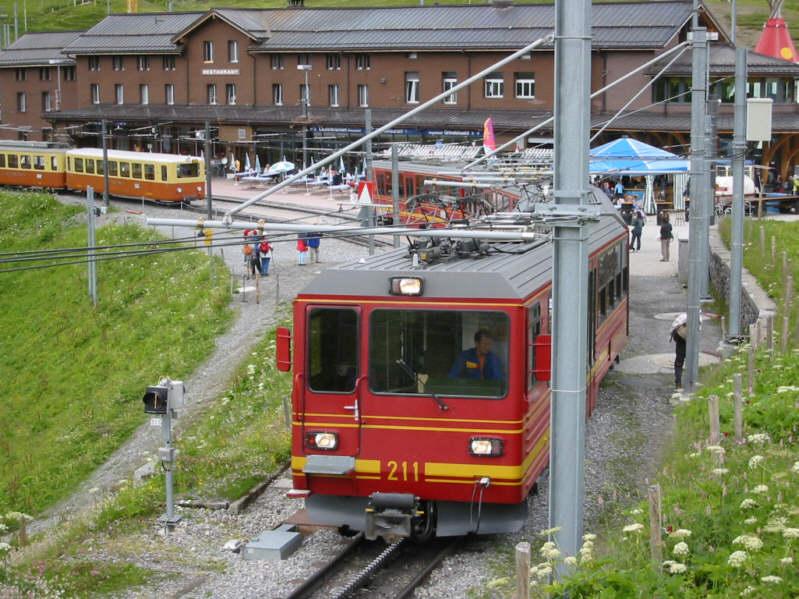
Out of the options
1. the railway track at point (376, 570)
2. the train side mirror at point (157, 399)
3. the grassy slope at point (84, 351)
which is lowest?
the grassy slope at point (84, 351)

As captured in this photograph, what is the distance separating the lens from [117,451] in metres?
23.6

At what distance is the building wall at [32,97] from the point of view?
7631 centimetres

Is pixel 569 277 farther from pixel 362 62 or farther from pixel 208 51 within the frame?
pixel 208 51

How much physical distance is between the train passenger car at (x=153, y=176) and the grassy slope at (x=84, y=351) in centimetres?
566

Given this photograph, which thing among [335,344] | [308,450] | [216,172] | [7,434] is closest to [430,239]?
[335,344]

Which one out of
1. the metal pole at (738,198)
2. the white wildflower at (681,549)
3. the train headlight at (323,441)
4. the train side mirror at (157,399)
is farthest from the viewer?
the metal pole at (738,198)

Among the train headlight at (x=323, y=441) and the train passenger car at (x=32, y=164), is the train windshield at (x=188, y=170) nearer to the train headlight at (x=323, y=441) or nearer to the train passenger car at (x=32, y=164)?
the train passenger car at (x=32, y=164)

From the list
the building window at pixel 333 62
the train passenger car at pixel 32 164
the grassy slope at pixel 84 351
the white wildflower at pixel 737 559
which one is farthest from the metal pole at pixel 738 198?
the train passenger car at pixel 32 164

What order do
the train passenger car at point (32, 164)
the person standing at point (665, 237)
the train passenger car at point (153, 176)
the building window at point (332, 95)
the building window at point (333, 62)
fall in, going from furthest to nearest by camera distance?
the building window at point (332, 95) → the building window at point (333, 62) → the train passenger car at point (32, 164) → the train passenger car at point (153, 176) → the person standing at point (665, 237)

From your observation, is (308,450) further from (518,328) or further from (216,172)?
(216,172)

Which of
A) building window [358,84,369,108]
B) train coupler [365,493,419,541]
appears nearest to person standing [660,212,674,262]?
train coupler [365,493,419,541]

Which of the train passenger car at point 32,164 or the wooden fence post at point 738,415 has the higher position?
the train passenger car at point 32,164

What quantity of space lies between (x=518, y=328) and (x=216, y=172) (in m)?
53.8

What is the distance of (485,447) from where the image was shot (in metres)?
11.4
